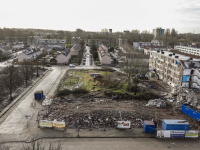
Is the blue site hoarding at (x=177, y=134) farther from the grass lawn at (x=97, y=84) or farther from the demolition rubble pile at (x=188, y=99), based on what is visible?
the grass lawn at (x=97, y=84)

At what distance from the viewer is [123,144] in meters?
15.1

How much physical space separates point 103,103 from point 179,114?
30.3ft

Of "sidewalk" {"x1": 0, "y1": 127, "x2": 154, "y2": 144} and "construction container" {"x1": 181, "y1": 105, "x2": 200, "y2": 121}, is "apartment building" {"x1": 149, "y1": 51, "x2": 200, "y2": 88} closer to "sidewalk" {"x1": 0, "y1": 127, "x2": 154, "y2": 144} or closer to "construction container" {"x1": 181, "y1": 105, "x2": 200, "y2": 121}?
"construction container" {"x1": 181, "y1": 105, "x2": 200, "y2": 121}

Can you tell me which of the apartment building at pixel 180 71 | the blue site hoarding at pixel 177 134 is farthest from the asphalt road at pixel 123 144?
the apartment building at pixel 180 71

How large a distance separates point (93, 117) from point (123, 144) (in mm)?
4878

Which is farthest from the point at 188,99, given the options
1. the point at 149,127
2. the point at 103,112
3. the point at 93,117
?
the point at 93,117

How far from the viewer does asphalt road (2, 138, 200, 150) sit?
1461 cm

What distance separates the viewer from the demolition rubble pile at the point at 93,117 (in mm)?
17938

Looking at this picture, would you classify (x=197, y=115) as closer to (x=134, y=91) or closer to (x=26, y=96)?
(x=134, y=91)

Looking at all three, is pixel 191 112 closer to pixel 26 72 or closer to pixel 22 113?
pixel 22 113

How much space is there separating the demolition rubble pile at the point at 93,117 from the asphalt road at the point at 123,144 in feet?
7.32

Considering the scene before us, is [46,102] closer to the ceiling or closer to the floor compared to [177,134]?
closer to the ceiling

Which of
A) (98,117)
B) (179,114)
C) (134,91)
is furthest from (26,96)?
(179,114)

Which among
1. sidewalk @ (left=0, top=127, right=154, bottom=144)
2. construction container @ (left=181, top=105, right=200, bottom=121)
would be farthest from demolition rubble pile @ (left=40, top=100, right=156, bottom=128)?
construction container @ (left=181, top=105, right=200, bottom=121)
